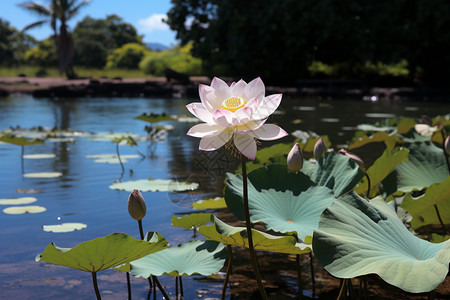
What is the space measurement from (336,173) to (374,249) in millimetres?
457

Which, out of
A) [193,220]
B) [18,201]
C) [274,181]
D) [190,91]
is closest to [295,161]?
[274,181]

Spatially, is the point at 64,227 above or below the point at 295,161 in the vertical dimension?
below

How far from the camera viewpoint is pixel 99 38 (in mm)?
33750

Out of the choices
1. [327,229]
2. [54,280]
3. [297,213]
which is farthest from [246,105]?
[54,280]

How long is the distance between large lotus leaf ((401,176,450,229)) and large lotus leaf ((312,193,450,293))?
12.1 inches

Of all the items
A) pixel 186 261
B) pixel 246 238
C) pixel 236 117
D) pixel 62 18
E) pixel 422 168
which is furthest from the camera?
pixel 62 18

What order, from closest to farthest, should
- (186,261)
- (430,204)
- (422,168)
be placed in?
(186,261) < (430,204) < (422,168)

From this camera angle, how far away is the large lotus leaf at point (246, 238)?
92cm

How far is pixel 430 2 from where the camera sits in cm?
1121

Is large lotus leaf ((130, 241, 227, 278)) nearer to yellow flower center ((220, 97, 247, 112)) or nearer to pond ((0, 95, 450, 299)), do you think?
pond ((0, 95, 450, 299))

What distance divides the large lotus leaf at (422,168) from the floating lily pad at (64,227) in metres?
1.09

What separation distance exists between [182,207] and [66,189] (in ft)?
2.31

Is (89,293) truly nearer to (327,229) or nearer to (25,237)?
(25,237)

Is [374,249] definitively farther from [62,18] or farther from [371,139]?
[62,18]
